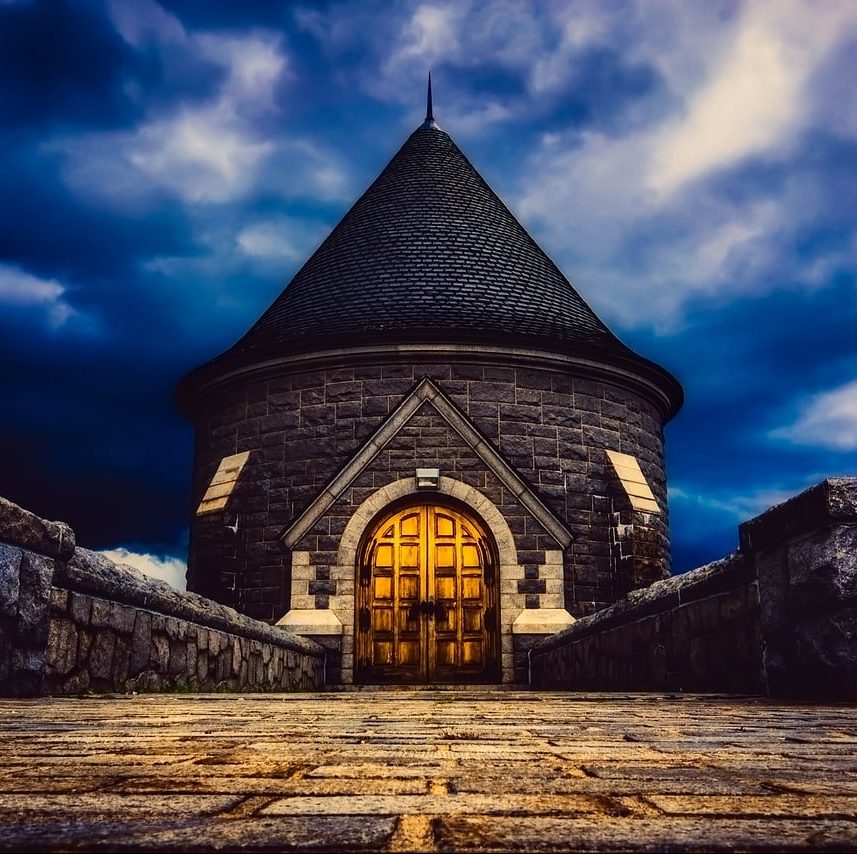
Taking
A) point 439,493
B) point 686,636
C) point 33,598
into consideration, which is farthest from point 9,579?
point 439,493

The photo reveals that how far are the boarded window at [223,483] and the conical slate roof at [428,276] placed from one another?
1684mm

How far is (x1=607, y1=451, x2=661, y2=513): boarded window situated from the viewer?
13.9m

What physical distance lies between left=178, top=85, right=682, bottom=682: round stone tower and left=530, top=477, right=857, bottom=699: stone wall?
19.3 feet

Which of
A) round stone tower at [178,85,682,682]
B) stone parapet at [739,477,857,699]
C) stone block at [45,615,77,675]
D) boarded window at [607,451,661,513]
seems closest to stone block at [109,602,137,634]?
stone block at [45,615,77,675]

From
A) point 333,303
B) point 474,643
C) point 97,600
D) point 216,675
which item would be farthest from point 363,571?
point 97,600

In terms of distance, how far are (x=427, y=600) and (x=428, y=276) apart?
490cm

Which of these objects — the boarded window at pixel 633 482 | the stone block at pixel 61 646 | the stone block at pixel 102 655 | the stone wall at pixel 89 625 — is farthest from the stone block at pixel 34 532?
the boarded window at pixel 633 482

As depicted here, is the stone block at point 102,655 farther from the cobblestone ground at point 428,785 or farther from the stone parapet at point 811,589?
the stone parapet at point 811,589

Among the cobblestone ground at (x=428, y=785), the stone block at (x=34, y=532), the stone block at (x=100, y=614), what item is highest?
the stone block at (x=34, y=532)

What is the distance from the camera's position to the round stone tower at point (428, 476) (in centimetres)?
1325

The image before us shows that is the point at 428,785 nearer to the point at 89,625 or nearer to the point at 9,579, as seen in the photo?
the point at 9,579

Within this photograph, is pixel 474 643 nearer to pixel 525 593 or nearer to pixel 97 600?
pixel 525 593

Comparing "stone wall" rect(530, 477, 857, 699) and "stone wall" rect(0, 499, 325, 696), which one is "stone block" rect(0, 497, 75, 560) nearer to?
"stone wall" rect(0, 499, 325, 696)

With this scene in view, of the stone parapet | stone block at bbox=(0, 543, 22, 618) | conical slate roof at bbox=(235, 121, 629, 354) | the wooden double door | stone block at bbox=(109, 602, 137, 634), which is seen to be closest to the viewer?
the stone parapet
